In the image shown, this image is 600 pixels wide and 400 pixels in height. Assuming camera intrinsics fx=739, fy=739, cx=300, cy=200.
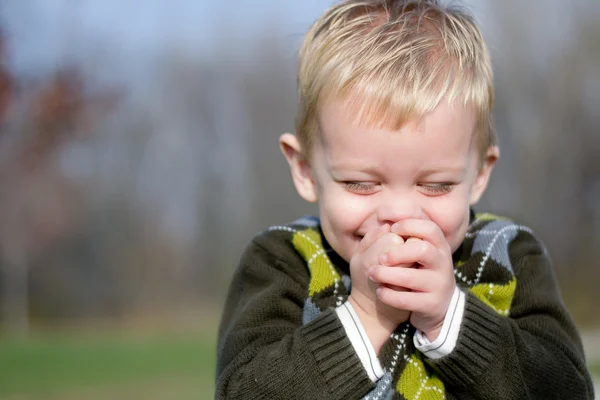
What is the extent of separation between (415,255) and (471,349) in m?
0.30

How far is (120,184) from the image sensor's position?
29641mm

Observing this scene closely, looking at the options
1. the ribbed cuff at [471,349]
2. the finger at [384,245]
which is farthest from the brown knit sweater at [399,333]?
the finger at [384,245]

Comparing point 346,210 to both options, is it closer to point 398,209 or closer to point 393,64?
point 398,209

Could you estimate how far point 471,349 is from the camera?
1.99 m

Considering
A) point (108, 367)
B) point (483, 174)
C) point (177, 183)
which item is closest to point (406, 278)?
point (483, 174)

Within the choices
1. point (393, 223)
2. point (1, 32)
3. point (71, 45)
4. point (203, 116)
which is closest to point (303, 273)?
point (393, 223)

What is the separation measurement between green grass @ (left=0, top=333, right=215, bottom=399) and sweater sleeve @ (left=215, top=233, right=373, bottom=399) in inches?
293

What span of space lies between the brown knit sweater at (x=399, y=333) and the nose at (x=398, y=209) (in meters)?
0.28

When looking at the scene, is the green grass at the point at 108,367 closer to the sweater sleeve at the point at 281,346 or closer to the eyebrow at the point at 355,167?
the sweater sleeve at the point at 281,346

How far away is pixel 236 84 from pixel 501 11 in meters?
12.6

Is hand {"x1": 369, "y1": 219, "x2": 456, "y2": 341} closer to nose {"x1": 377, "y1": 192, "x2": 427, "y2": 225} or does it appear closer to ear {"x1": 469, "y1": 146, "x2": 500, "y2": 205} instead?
nose {"x1": 377, "y1": 192, "x2": 427, "y2": 225}

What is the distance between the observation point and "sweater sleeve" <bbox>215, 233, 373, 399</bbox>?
200 cm

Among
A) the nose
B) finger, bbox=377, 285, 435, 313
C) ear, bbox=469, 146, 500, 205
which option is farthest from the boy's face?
finger, bbox=377, 285, 435, 313

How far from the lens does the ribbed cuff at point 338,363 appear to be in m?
2.00
